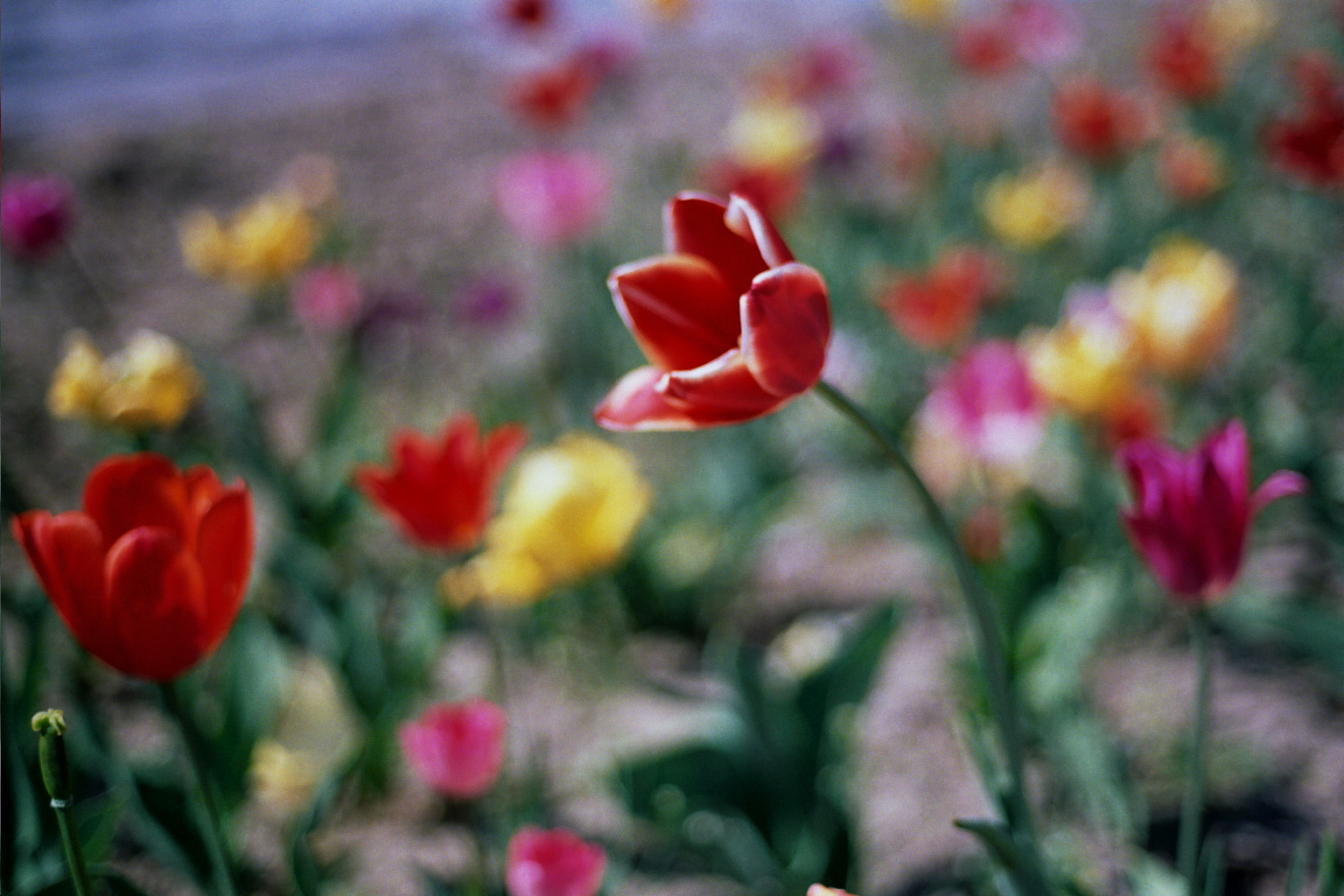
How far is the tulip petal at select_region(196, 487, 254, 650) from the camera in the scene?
829 millimetres

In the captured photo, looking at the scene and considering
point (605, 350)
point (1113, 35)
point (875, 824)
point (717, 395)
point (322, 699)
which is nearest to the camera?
point (717, 395)

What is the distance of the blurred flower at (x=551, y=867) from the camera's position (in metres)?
0.91

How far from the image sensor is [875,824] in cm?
154

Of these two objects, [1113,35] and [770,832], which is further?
[1113,35]

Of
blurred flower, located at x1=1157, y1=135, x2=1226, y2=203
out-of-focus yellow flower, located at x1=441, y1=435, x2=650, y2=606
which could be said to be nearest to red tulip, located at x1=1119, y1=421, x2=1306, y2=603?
out-of-focus yellow flower, located at x1=441, y1=435, x2=650, y2=606

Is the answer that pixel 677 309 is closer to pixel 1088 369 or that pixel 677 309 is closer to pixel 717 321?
pixel 717 321

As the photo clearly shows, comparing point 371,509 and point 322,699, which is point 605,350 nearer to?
point 371,509

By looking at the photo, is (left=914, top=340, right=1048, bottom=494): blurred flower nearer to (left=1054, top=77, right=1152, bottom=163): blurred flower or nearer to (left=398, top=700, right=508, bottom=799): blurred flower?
(left=398, top=700, right=508, bottom=799): blurred flower

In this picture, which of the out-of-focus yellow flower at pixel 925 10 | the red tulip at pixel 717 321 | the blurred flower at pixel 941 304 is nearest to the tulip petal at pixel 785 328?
the red tulip at pixel 717 321

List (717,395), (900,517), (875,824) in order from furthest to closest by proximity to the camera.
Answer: (900,517) → (875,824) → (717,395)

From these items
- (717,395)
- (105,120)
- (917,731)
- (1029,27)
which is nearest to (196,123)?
(105,120)

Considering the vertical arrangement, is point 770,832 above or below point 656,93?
below

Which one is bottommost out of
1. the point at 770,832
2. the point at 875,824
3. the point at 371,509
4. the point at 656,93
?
the point at 875,824

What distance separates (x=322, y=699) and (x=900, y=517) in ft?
3.47
